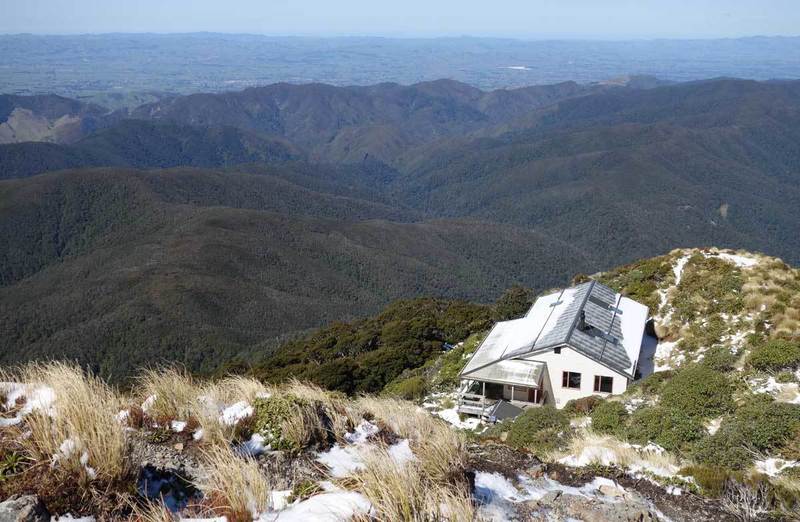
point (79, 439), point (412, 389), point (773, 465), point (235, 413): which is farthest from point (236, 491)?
point (412, 389)

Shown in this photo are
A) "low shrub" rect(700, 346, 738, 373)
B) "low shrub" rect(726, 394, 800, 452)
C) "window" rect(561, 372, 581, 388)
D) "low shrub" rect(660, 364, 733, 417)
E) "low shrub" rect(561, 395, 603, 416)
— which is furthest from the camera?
"window" rect(561, 372, 581, 388)

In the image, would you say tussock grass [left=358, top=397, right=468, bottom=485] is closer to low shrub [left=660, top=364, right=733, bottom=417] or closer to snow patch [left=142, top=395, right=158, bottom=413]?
snow patch [left=142, top=395, right=158, bottom=413]

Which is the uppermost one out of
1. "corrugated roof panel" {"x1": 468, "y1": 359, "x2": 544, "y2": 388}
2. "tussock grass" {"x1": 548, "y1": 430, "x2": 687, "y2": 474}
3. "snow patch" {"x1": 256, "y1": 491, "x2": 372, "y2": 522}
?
"snow patch" {"x1": 256, "y1": 491, "x2": 372, "y2": 522}

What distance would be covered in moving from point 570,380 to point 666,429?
875 centimetres

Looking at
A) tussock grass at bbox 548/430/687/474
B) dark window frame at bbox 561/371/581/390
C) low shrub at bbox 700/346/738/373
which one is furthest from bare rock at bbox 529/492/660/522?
dark window frame at bbox 561/371/581/390

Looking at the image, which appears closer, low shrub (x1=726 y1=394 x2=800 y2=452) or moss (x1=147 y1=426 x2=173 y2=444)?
moss (x1=147 y1=426 x2=173 y2=444)

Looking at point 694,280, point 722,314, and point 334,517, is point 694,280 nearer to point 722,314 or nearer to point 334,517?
point 722,314

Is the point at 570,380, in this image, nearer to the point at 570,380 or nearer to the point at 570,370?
the point at 570,380

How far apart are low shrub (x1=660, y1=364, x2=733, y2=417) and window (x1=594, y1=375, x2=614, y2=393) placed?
16.1 feet

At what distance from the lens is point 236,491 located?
5043 mm

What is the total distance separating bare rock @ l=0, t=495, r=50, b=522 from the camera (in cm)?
439

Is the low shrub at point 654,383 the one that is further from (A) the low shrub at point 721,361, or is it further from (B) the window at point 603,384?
(B) the window at point 603,384

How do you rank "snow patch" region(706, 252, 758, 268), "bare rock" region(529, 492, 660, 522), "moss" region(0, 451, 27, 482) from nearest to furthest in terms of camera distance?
1. "moss" region(0, 451, 27, 482)
2. "bare rock" region(529, 492, 660, 522)
3. "snow patch" region(706, 252, 758, 268)

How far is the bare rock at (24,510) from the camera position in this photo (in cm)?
439
